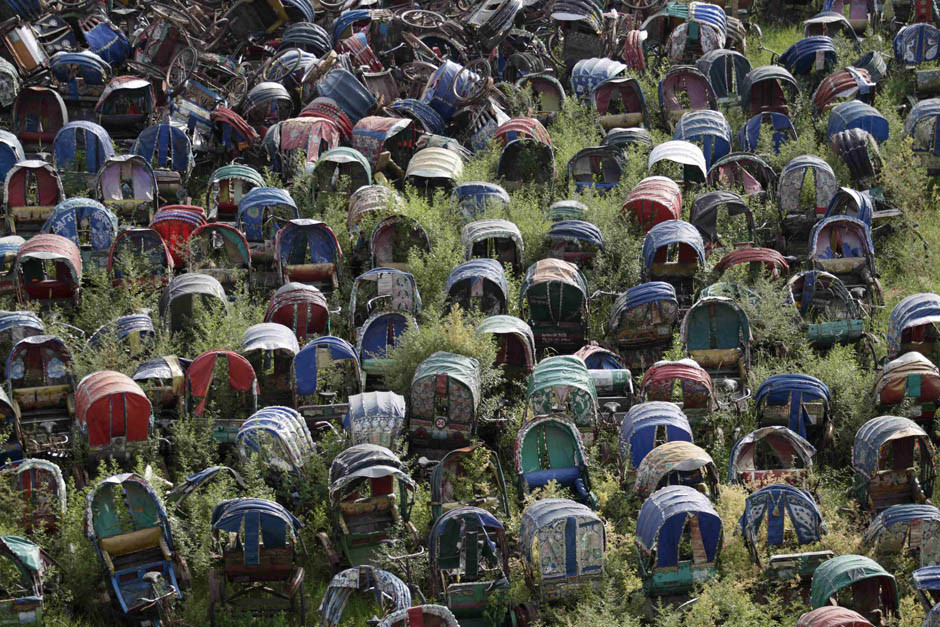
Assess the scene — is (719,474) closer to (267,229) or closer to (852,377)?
(852,377)

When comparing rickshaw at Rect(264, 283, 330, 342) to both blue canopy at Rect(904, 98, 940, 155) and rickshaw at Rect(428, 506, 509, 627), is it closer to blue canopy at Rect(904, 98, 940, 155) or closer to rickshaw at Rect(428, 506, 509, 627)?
rickshaw at Rect(428, 506, 509, 627)

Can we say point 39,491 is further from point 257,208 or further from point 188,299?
point 257,208

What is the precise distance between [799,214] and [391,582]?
11.6 m

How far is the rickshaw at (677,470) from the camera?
Result: 19.0 meters

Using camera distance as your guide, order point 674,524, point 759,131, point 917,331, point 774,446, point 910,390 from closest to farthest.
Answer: point 674,524 < point 774,446 < point 910,390 < point 917,331 < point 759,131

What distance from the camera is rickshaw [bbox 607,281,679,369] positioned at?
74.9 feet

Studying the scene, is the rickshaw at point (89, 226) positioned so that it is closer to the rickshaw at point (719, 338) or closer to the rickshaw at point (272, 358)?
the rickshaw at point (272, 358)

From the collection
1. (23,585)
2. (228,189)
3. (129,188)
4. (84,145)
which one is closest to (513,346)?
A: (228,189)

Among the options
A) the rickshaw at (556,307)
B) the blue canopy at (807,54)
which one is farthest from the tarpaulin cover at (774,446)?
the blue canopy at (807,54)

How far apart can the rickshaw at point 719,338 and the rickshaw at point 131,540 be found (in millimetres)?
8061

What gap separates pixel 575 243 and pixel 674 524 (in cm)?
765

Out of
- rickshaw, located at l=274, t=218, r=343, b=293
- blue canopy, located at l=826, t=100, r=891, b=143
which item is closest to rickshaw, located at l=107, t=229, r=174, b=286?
rickshaw, located at l=274, t=218, r=343, b=293

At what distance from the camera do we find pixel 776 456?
67.8 feet

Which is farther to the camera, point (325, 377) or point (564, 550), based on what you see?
point (325, 377)
